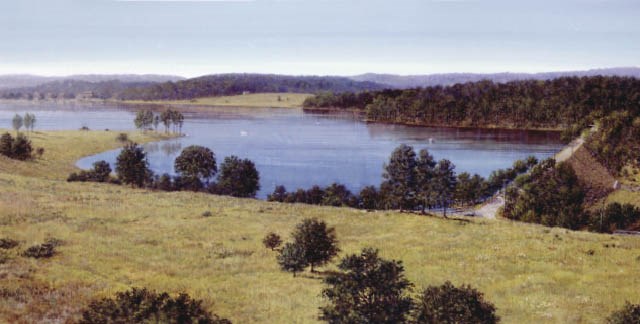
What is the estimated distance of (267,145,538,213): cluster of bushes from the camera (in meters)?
83.0

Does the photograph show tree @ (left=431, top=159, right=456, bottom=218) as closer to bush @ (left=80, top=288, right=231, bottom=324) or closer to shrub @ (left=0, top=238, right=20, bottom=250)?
A: shrub @ (left=0, top=238, right=20, bottom=250)

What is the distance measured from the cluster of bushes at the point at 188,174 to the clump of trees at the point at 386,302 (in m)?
83.2

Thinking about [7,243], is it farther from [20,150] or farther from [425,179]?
[20,150]

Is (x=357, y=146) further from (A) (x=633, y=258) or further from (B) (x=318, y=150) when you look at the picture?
(A) (x=633, y=258)

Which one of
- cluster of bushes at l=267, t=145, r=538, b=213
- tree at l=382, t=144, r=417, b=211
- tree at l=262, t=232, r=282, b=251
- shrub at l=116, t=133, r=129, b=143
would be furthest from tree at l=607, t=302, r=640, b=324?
shrub at l=116, t=133, r=129, b=143

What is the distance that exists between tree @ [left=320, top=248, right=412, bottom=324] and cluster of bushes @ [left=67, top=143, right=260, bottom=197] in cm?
8298

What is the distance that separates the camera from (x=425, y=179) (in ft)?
274

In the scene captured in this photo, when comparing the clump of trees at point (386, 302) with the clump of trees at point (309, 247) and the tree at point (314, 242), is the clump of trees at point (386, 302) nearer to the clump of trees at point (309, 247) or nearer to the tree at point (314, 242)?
the clump of trees at point (309, 247)

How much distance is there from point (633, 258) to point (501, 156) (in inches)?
5058

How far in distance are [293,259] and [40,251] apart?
19.3 meters

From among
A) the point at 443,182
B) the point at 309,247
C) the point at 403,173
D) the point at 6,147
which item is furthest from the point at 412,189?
the point at 6,147

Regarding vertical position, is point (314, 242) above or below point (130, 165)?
above

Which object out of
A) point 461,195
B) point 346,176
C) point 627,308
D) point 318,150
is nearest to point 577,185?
point 461,195

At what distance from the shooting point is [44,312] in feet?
85.9
